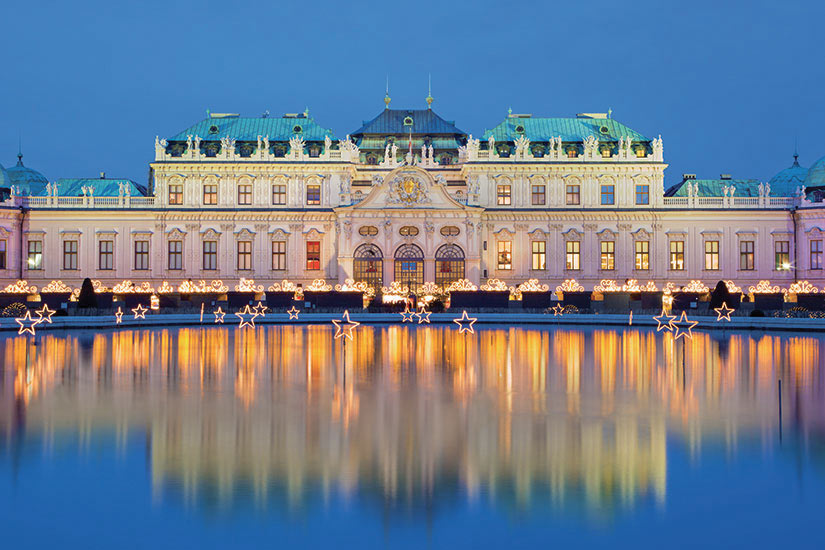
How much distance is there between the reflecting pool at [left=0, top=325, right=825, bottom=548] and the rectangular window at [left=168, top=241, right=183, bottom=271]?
4409 centimetres

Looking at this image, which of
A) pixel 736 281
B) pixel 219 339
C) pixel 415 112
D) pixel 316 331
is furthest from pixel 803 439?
pixel 415 112

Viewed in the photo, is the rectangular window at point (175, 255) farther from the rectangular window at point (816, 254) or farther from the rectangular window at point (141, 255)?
the rectangular window at point (816, 254)

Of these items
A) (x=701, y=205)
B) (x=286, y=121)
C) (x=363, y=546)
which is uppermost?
(x=286, y=121)

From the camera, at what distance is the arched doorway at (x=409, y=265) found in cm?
6681

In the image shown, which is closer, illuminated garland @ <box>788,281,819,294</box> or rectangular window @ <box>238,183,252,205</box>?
illuminated garland @ <box>788,281,819,294</box>

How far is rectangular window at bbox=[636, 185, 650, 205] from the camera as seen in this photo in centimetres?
6956

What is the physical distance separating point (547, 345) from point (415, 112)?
4587 cm

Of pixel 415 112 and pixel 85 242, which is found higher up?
pixel 415 112

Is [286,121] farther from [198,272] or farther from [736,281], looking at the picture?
[736,281]

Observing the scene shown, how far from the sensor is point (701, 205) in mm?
69562

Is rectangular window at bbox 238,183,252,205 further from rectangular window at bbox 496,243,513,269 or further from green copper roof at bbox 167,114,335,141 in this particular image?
rectangular window at bbox 496,243,513,269

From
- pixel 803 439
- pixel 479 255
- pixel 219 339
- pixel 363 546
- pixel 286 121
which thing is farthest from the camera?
pixel 286 121

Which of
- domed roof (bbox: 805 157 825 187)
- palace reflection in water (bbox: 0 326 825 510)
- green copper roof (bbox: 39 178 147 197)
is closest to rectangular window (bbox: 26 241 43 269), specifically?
green copper roof (bbox: 39 178 147 197)

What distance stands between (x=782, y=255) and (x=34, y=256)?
2408 inches
